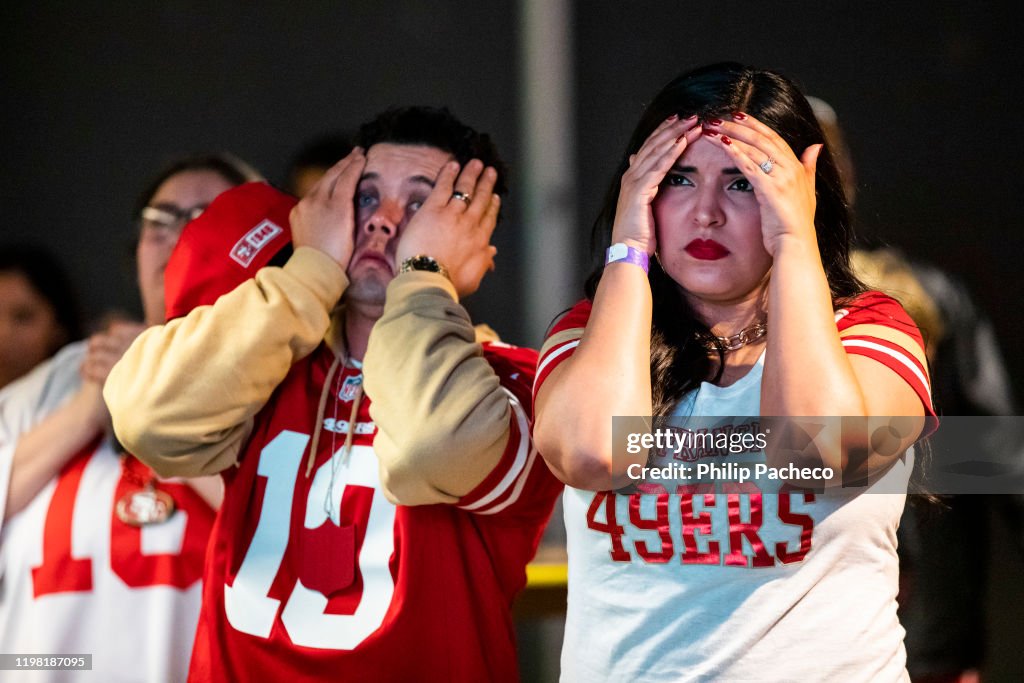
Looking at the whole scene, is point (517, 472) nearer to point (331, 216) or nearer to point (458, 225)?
point (458, 225)

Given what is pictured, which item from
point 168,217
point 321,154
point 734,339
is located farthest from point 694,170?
point 321,154

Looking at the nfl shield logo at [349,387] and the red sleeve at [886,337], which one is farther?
the nfl shield logo at [349,387]

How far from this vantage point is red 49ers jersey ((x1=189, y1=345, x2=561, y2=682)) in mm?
1647

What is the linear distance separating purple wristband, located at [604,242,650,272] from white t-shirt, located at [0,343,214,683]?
0.96m

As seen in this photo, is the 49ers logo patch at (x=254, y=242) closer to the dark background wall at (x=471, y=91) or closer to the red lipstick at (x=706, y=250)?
the red lipstick at (x=706, y=250)

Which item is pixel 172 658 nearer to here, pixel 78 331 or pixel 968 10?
pixel 78 331

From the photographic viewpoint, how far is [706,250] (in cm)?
145

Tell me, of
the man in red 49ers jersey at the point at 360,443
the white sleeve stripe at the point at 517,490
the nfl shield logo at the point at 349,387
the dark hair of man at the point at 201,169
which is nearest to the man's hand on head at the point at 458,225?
the man in red 49ers jersey at the point at 360,443

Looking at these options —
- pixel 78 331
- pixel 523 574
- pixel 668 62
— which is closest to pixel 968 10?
pixel 668 62

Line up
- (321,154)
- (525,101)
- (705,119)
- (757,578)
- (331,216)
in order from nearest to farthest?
1. (757,578)
2. (705,119)
3. (331,216)
4. (321,154)
5. (525,101)

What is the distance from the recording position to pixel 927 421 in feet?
4.51

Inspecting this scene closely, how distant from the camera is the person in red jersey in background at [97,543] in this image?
76.6 inches

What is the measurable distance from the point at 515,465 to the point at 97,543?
82 cm

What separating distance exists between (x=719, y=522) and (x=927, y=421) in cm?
27
